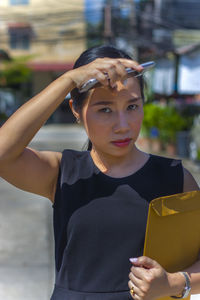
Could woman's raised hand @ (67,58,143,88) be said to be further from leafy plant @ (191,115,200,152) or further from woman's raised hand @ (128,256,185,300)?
leafy plant @ (191,115,200,152)

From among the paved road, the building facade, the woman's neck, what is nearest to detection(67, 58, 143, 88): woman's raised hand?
the woman's neck

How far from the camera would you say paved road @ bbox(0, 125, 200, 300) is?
3736 mm

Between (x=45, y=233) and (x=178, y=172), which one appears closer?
(x=178, y=172)

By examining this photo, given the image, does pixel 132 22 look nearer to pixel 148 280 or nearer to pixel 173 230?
pixel 173 230

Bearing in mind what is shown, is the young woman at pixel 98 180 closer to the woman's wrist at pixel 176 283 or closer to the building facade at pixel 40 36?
the woman's wrist at pixel 176 283

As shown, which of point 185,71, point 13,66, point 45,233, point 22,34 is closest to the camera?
point 45,233

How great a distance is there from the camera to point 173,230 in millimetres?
1237

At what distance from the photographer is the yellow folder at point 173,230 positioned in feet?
3.90

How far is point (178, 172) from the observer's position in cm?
138

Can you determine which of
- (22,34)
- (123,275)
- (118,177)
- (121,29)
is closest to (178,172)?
(118,177)

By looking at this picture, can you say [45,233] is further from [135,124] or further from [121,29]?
[121,29]

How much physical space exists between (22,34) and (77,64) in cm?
3019

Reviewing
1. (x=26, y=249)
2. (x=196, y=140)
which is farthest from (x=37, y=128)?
(x=196, y=140)

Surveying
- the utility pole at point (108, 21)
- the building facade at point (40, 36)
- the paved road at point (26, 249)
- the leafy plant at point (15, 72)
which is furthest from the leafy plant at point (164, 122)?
the building facade at point (40, 36)
